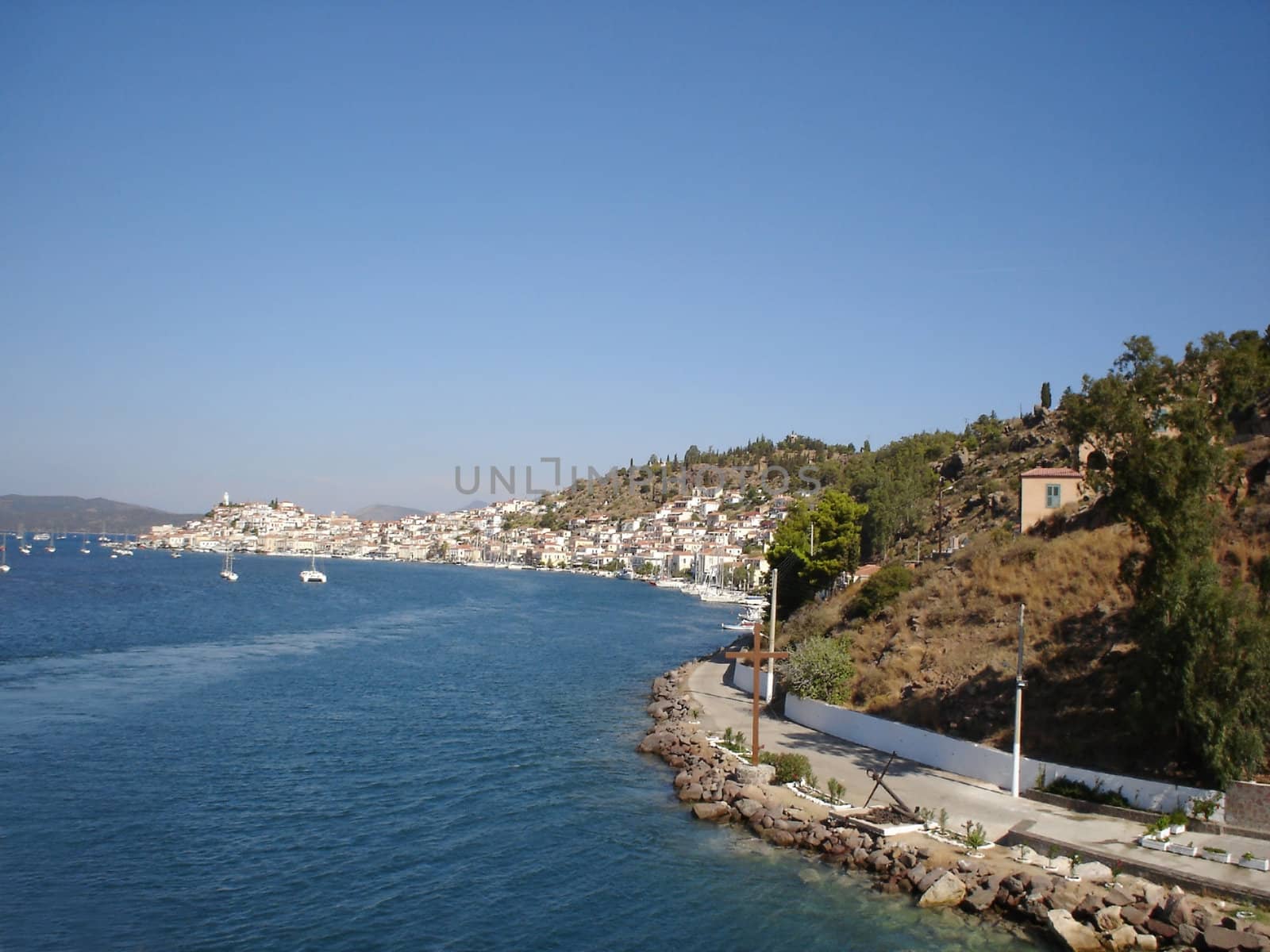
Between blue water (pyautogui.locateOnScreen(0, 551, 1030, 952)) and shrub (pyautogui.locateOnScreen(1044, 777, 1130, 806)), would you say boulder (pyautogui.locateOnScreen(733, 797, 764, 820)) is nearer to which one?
blue water (pyautogui.locateOnScreen(0, 551, 1030, 952))

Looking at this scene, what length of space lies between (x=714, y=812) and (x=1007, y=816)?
547 cm

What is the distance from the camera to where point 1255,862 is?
1266 cm

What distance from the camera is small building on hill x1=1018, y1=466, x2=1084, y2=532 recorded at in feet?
100

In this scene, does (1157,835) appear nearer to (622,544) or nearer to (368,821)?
(368,821)

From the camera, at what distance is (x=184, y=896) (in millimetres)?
13750

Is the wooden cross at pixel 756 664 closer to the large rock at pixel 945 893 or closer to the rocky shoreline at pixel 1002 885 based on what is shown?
the rocky shoreline at pixel 1002 885

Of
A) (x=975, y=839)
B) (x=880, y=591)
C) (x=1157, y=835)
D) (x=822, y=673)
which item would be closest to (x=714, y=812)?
(x=975, y=839)

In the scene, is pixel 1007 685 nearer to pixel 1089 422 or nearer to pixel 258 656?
pixel 1089 422

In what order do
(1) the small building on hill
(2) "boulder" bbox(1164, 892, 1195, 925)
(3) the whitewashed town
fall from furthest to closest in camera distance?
(3) the whitewashed town, (1) the small building on hill, (2) "boulder" bbox(1164, 892, 1195, 925)

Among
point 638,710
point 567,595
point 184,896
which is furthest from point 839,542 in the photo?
point 567,595

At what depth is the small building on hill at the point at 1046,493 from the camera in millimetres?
30562

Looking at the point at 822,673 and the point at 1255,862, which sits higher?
the point at 822,673

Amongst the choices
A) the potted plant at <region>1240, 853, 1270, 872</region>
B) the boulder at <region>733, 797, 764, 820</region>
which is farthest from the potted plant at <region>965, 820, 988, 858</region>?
the boulder at <region>733, 797, 764, 820</region>

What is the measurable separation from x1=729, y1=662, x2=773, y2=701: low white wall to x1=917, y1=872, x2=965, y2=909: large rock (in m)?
13.7
